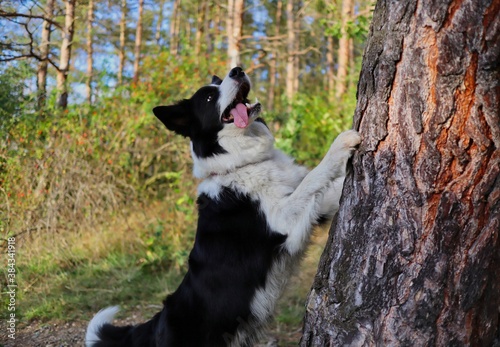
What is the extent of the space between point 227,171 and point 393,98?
4.82 feet

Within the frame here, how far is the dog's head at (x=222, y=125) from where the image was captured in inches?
132

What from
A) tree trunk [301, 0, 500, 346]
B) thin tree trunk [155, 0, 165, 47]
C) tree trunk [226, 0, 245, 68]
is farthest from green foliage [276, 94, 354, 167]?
thin tree trunk [155, 0, 165, 47]

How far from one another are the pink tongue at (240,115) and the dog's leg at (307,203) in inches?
27.1

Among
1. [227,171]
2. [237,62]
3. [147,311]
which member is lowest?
[147,311]

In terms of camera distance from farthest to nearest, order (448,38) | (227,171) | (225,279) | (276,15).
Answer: (276,15) → (227,171) → (225,279) → (448,38)

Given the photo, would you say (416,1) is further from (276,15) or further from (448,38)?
(276,15)

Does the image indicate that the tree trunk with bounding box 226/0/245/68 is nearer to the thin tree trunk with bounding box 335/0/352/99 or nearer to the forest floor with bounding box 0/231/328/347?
the thin tree trunk with bounding box 335/0/352/99

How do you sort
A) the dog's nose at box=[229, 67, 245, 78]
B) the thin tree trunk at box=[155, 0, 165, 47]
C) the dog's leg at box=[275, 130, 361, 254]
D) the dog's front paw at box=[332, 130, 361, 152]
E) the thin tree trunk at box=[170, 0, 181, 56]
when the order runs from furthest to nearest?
the thin tree trunk at box=[155, 0, 165, 47] → the thin tree trunk at box=[170, 0, 181, 56] → the dog's nose at box=[229, 67, 245, 78] → the dog's leg at box=[275, 130, 361, 254] → the dog's front paw at box=[332, 130, 361, 152]

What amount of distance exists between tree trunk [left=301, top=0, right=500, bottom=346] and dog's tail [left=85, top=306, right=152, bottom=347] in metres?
1.65

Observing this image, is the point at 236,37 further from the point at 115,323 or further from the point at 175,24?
the point at 175,24

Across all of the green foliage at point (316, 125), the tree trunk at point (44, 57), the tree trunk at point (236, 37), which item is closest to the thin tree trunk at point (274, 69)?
the tree trunk at point (236, 37)

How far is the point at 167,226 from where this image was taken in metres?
6.84

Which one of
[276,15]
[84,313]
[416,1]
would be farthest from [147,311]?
[276,15]

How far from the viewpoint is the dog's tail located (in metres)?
3.28
